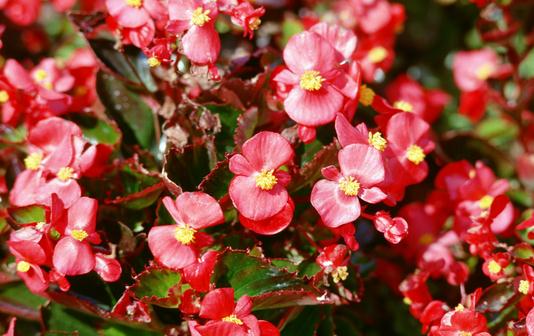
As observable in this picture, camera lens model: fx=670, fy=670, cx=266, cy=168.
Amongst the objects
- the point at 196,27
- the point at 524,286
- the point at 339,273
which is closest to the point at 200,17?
the point at 196,27

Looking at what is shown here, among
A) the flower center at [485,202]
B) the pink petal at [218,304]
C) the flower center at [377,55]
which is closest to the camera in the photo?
the pink petal at [218,304]

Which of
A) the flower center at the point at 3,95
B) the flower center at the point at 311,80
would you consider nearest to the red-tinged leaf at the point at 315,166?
the flower center at the point at 311,80

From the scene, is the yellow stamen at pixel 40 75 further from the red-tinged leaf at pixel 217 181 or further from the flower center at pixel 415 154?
the flower center at pixel 415 154

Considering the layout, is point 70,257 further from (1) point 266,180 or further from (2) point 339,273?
(2) point 339,273

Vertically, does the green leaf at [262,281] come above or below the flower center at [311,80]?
below

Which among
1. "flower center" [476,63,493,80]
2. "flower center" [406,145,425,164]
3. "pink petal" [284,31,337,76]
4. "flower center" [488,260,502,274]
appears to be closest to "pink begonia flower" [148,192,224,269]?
"pink petal" [284,31,337,76]

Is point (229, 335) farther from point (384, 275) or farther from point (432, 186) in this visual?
point (432, 186)
